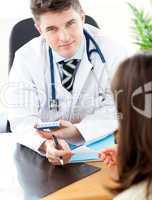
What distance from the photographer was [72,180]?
1.05 meters

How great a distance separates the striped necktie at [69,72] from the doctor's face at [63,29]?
5cm

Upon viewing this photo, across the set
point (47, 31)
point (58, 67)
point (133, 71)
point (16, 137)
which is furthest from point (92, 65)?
point (133, 71)

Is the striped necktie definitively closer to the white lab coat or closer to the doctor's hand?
the white lab coat

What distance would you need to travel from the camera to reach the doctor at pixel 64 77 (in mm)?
1380

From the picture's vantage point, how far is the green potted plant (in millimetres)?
2201

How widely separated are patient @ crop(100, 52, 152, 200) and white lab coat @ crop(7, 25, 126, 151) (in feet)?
1.99

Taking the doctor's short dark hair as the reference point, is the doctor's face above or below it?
below

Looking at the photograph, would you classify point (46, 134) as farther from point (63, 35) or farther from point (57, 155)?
point (63, 35)

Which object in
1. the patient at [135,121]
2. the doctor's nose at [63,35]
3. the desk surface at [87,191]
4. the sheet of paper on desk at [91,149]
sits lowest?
the desk surface at [87,191]

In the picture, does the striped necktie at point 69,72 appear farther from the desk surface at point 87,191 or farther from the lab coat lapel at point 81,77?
the desk surface at point 87,191

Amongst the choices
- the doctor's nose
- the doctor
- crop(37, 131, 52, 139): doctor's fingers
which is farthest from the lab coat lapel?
crop(37, 131, 52, 139): doctor's fingers

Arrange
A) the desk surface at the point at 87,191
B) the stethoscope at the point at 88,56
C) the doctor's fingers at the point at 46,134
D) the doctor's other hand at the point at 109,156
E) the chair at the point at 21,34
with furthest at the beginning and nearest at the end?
the chair at the point at 21,34
the stethoscope at the point at 88,56
the doctor's fingers at the point at 46,134
the doctor's other hand at the point at 109,156
the desk surface at the point at 87,191

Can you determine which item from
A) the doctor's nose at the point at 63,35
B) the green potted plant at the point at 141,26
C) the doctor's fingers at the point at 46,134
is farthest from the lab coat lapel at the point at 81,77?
the green potted plant at the point at 141,26

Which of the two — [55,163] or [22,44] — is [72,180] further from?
[22,44]
